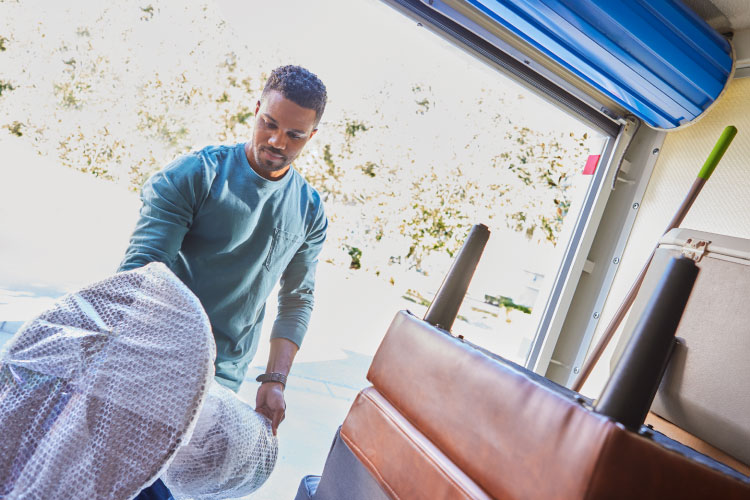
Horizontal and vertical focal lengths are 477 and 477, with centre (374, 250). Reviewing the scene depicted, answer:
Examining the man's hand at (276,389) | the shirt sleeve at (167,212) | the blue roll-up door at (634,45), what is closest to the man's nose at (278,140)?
the shirt sleeve at (167,212)

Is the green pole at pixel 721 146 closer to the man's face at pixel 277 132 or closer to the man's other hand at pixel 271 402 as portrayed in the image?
the man's face at pixel 277 132

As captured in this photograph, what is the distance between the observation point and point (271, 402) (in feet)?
4.11

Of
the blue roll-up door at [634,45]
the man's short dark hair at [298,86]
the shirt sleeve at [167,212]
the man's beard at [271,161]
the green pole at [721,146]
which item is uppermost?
the blue roll-up door at [634,45]

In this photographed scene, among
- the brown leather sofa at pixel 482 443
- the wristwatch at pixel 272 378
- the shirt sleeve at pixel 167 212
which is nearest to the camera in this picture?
the brown leather sofa at pixel 482 443

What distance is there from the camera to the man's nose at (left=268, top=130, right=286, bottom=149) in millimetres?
1444

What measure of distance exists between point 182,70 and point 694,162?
4.37 meters

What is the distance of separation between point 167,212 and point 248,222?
26 cm

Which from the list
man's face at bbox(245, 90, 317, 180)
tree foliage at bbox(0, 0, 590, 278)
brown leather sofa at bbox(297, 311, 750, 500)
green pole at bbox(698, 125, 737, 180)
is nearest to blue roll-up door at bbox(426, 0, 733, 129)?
green pole at bbox(698, 125, 737, 180)

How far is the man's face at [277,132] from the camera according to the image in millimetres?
1443

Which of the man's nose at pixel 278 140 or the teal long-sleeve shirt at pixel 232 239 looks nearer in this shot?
the teal long-sleeve shirt at pixel 232 239

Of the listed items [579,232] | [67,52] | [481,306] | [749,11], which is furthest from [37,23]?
[481,306]

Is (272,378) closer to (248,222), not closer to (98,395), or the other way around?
(248,222)

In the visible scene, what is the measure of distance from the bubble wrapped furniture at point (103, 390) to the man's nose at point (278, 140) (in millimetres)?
746

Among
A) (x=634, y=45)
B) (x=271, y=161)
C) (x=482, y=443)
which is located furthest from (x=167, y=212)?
(x=634, y=45)
